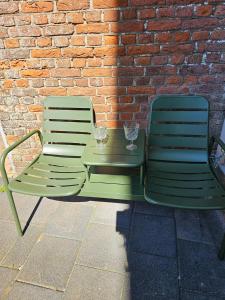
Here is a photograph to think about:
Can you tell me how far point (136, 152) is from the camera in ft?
5.66

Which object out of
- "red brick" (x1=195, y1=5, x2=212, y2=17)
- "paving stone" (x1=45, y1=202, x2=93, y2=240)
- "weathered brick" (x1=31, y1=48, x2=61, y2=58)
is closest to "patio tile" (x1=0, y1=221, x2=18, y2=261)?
"paving stone" (x1=45, y1=202, x2=93, y2=240)

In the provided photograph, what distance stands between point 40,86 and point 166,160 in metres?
1.37

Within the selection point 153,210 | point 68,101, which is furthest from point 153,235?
point 68,101

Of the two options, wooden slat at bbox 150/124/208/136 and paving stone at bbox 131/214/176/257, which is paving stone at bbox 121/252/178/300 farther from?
wooden slat at bbox 150/124/208/136

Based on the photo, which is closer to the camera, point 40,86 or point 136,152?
point 136,152

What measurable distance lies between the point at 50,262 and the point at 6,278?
0.31m

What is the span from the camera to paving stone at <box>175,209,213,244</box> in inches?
70.6

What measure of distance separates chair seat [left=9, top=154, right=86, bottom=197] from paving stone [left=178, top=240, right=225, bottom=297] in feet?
3.10

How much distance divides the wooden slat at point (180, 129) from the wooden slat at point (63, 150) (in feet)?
2.36

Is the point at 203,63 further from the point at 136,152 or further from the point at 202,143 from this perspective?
the point at 136,152

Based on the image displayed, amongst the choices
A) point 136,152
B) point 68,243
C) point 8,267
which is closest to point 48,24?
point 136,152

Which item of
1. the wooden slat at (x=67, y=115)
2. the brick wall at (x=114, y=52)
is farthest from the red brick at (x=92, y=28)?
the wooden slat at (x=67, y=115)

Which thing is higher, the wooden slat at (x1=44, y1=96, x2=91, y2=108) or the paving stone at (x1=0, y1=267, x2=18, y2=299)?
the wooden slat at (x1=44, y1=96, x2=91, y2=108)

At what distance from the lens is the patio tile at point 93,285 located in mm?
1433
